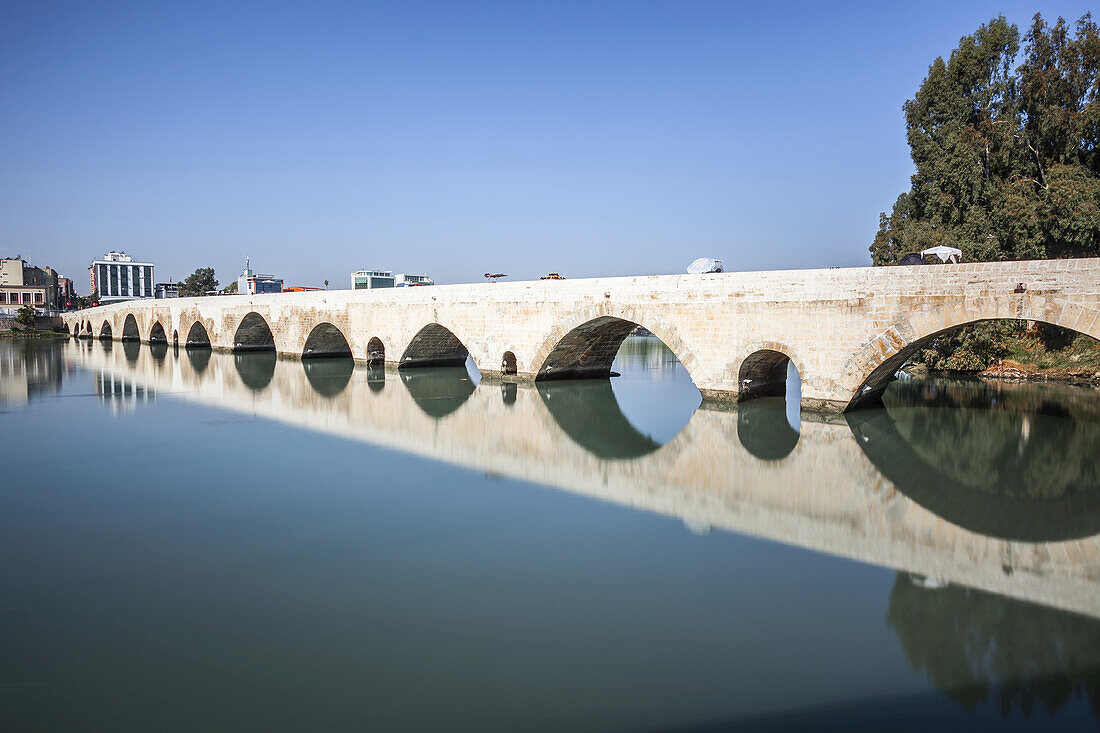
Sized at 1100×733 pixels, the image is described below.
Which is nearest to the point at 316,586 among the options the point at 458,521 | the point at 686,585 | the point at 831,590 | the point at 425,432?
the point at 458,521

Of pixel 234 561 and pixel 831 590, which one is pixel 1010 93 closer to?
pixel 831 590

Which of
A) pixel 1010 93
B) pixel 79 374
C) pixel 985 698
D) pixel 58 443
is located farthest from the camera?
pixel 79 374

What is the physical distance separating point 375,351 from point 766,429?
13462mm

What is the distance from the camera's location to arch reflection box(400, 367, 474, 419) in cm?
1373

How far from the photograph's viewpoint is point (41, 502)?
729 cm

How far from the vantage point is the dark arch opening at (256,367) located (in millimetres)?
17886

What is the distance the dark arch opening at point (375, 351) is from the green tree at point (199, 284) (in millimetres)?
49127

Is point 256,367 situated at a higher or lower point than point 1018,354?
lower

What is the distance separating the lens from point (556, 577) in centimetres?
527

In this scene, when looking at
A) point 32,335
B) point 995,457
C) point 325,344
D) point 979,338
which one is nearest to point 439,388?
point 325,344

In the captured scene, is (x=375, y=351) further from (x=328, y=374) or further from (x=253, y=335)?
(x=253, y=335)

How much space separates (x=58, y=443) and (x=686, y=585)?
9.92 m

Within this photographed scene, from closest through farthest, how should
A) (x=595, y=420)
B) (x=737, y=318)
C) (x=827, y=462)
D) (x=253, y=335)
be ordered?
(x=827, y=462)
(x=737, y=318)
(x=595, y=420)
(x=253, y=335)

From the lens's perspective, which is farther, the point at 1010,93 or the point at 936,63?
the point at 936,63
